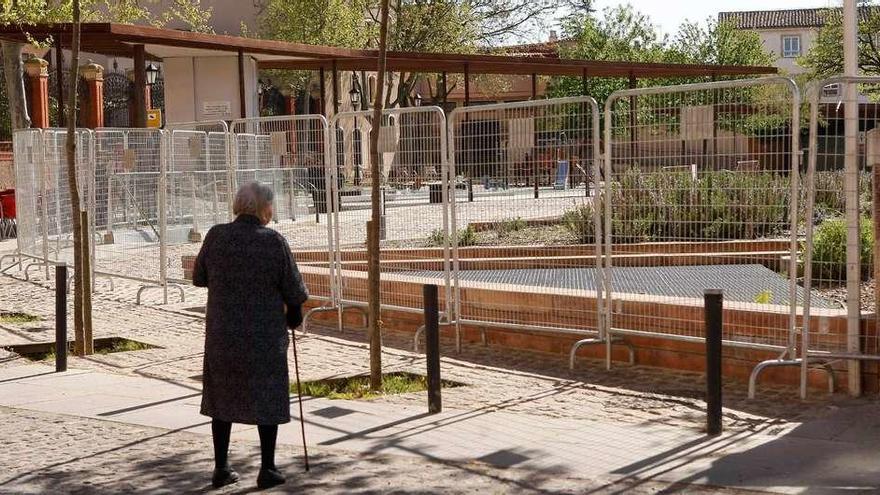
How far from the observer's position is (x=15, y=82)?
98.8ft

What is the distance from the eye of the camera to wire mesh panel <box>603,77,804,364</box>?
9000 millimetres

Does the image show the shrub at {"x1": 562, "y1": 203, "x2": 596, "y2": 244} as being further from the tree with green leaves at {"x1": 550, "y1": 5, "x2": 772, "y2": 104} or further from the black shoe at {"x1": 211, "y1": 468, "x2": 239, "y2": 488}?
the tree with green leaves at {"x1": 550, "y1": 5, "x2": 772, "y2": 104}

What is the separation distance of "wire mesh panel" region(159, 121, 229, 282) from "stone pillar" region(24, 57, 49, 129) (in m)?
17.2

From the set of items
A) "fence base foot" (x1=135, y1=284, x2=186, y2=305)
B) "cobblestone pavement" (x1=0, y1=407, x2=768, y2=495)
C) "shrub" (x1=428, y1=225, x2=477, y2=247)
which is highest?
"shrub" (x1=428, y1=225, x2=477, y2=247)

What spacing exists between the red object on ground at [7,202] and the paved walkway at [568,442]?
61.8 feet

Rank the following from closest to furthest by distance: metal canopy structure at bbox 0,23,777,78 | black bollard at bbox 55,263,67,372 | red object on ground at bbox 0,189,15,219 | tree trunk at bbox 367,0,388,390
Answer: tree trunk at bbox 367,0,388,390 → black bollard at bbox 55,263,67,372 → metal canopy structure at bbox 0,23,777,78 → red object on ground at bbox 0,189,15,219

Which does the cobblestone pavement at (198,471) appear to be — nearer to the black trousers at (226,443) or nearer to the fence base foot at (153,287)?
the black trousers at (226,443)

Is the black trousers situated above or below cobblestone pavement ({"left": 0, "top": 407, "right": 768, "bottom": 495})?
above

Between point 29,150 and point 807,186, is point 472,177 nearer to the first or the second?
point 807,186

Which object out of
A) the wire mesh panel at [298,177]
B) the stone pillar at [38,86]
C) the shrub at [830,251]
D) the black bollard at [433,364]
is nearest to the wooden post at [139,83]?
the wire mesh panel at [298,177]

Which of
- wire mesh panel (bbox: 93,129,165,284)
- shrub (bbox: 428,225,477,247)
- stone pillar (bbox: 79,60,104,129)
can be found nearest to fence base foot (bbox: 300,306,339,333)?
shrub (bbox: 428,225,477,247)

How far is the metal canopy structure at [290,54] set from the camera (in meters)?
21.5

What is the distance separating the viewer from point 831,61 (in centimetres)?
5747

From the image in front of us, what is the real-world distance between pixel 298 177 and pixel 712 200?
6.29 meters
